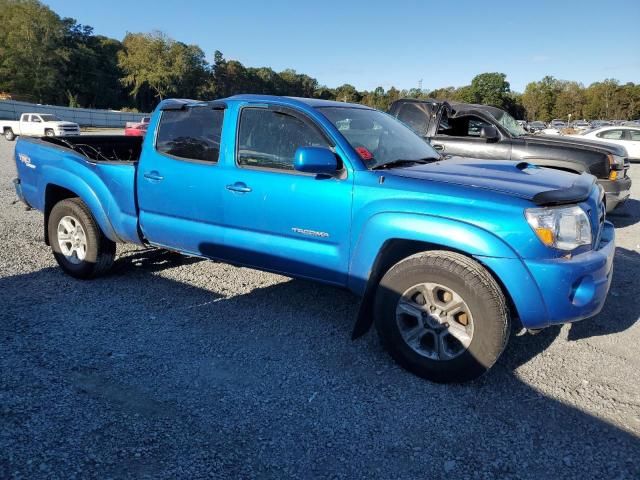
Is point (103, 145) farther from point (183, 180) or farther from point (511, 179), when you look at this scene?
point (511, 179)

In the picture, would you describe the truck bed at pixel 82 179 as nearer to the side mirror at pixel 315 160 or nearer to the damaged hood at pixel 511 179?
the side mirror at pixel 315 160

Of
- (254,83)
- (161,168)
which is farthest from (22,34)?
(161,168)

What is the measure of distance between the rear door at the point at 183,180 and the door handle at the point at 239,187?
0.35 ft

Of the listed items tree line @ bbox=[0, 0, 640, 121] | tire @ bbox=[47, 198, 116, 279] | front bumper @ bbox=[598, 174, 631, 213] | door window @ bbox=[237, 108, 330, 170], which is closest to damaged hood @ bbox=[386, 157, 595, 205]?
door window @ bbox=[237, 108, 330, 170]

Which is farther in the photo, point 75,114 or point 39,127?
point 75,114

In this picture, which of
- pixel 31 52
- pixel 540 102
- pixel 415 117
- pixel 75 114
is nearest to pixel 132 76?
pixel 31 52

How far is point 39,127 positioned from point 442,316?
2817cm

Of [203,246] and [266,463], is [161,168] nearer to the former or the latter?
[203,246]

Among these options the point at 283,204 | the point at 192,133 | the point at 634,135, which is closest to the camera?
the point at 283,204

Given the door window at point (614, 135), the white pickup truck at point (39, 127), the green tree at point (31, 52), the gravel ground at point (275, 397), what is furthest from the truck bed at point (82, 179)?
the green tree at point (31, 52)

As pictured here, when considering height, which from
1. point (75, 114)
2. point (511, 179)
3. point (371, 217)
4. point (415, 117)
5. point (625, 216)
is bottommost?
point (625, 216)

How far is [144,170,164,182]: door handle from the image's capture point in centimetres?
425

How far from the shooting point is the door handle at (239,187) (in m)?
3.76

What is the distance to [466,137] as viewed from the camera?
8.13 meters
